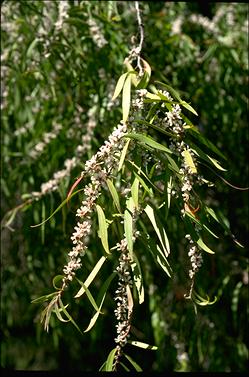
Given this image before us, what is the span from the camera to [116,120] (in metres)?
2.06

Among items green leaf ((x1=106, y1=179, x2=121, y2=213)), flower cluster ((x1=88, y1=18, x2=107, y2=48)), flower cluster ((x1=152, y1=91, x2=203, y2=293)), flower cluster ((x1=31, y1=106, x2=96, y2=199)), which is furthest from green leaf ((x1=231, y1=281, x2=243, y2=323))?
green leaf ((x1=106, y1=179, x2=121, y2=213))

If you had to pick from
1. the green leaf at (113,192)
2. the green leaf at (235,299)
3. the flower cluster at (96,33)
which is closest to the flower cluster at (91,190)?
the green leaf at (113,192)

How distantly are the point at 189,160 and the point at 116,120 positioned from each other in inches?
40.1

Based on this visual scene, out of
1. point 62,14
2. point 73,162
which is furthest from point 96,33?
point 73,162

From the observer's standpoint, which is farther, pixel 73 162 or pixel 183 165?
pixel 73 162

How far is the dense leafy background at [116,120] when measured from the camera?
2.20 metres

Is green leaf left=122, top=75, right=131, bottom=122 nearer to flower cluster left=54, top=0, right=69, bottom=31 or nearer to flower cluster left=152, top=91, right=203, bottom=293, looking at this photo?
flower cluster left=152, top=91, right=203, bottom=293

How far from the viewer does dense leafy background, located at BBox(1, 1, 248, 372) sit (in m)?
2.20

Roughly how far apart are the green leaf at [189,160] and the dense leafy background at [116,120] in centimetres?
101

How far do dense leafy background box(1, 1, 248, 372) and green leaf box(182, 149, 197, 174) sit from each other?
1.01 meters

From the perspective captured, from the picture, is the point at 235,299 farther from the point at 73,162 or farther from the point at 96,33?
the point at 96,33

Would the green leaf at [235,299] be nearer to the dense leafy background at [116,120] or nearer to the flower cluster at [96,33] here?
the dense leafy background at [116,120]

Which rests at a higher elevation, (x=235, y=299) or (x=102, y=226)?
(x=235, y=299)

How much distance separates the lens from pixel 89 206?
1.00 metres
